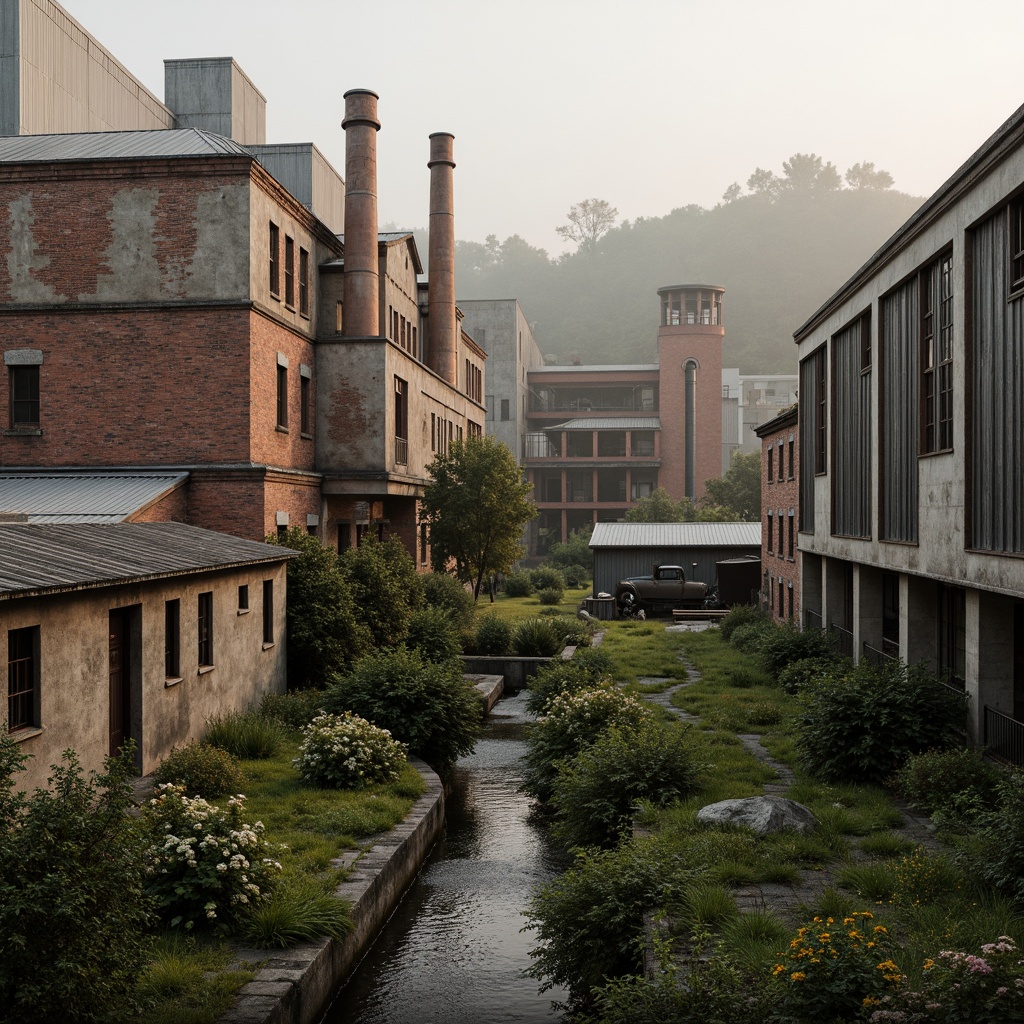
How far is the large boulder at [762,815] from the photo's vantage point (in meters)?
10.7

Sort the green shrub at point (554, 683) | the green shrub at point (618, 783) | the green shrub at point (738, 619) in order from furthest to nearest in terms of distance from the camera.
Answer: the green shrub at point (738, 619), the green shrub at point (554, 683), the green shrub at point (618, 783)

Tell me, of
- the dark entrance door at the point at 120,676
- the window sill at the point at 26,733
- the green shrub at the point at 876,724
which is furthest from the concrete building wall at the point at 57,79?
the green shrub at the point at 876,724

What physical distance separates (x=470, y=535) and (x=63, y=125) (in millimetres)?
18789

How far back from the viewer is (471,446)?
129 feet

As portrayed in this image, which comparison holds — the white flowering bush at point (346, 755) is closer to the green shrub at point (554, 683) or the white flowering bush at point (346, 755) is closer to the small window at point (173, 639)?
the small window at point (173, 639)

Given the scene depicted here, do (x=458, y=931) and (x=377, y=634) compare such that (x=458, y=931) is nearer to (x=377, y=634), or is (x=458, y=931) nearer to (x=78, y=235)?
(x=377, y=634)

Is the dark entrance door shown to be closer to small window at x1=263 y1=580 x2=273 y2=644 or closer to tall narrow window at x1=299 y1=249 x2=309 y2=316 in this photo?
small window at x1=263 y1=580 x2=273 y2=644

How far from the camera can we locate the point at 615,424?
81750mm

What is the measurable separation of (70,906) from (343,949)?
12.5 ft

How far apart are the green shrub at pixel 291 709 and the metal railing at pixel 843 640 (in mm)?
10940

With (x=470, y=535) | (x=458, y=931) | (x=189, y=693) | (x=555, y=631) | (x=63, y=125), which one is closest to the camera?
(x=458, y=931)

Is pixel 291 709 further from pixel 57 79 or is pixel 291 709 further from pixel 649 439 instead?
pixel 649 439

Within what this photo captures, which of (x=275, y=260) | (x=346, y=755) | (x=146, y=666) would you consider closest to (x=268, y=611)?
(x=146, y=666)

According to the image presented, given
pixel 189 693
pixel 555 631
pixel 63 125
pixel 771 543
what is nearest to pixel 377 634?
pixel 555 631
